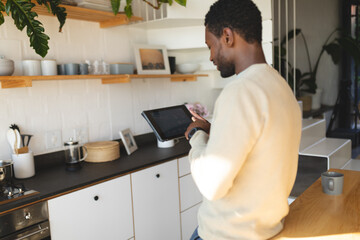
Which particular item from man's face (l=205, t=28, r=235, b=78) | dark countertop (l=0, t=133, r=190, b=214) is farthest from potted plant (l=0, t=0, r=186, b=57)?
man's face (l=205, t=28, r=235, b=78)

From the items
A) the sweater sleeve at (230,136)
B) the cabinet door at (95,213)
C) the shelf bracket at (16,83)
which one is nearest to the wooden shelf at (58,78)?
the shelf bracket at (16,83)

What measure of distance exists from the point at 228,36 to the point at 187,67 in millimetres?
2301

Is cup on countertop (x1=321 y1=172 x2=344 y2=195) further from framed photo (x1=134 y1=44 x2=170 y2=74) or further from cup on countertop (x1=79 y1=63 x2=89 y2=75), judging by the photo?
framed photo (x1=134 y1=44 x2=170 y2=74)

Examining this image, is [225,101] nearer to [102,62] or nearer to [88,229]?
[88,229]

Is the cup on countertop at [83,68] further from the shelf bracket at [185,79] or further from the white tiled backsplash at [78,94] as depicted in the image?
the shelf bracket at [185,79]

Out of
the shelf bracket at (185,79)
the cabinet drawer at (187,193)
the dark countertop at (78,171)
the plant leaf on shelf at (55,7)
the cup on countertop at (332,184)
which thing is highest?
the plant leaf on shelf at (55,7)

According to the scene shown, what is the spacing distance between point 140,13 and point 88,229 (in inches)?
76.7

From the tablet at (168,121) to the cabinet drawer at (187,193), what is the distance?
52 centimetres

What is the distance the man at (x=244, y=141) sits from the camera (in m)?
1.01

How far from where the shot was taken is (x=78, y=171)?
2.37m

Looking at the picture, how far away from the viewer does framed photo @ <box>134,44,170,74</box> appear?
3107mm

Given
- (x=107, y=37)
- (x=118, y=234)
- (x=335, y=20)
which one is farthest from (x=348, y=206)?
(x=335, y=20)

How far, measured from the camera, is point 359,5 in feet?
22.9

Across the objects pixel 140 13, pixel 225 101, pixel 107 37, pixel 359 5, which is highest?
pixel 359 5
